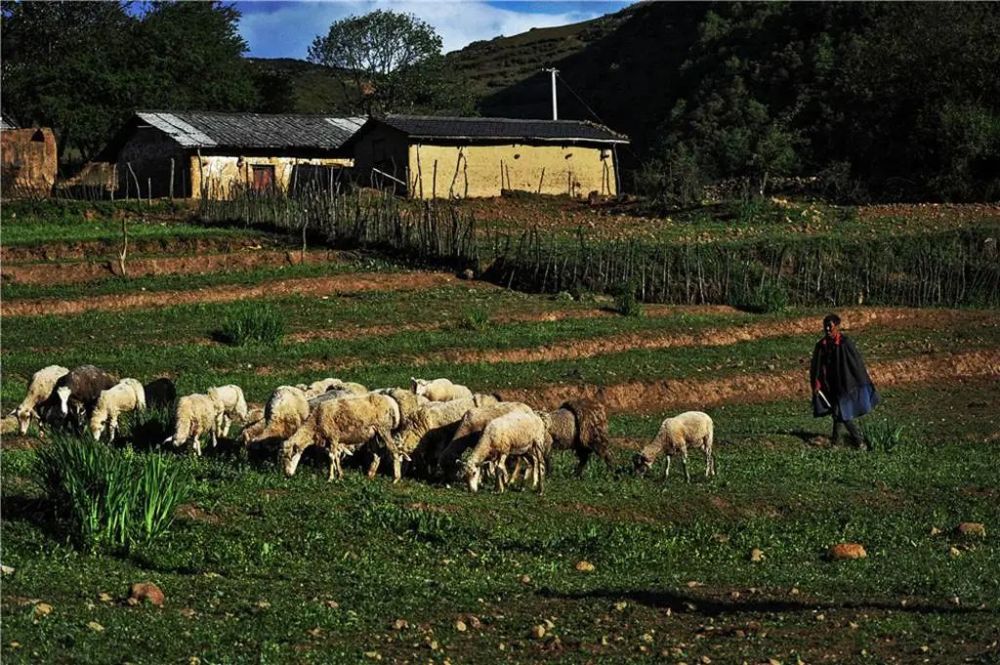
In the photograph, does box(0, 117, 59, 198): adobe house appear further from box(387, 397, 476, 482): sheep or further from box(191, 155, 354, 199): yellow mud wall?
box(387, 397, 476, 482): sheep

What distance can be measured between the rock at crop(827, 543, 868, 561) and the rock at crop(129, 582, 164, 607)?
609 cm

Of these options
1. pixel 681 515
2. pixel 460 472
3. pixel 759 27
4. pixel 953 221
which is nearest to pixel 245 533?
pixel 460 472

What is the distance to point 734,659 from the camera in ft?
32.4

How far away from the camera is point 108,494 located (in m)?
11.7

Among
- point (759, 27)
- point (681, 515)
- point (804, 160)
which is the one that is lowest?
A: point (681, 515)

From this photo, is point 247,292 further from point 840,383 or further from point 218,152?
point 218,152

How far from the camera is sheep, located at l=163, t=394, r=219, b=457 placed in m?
16.9

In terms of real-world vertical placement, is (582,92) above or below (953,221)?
above

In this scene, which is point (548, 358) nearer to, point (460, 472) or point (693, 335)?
point (693, 335)

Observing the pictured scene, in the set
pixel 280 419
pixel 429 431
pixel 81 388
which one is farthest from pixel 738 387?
pixel 81 388

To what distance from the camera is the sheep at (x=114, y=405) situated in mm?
17677

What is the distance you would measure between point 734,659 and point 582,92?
3186 inches

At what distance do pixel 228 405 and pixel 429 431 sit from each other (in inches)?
150

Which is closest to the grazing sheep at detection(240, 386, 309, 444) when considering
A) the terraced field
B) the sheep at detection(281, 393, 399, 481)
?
the terraced field
